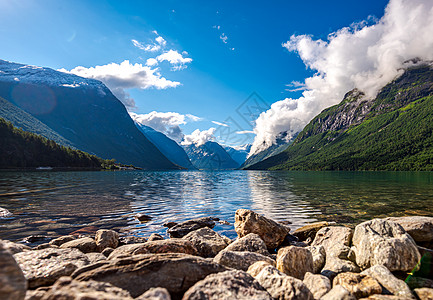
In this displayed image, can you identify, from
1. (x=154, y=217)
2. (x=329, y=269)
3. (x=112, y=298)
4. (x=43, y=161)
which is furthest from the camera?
(x=43, y=161)

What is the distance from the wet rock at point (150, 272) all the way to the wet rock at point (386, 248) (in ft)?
17.1

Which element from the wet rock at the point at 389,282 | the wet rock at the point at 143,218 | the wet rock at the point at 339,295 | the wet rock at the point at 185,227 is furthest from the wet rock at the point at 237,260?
the wet rock at the point at 143,218

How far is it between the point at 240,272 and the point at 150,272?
2.19m

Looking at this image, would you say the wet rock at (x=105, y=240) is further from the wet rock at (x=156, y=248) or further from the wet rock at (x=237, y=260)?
the wet rock at (x=237, y=260)

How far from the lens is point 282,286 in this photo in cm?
535

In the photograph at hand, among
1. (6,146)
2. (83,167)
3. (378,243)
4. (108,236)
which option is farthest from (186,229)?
(83,167)

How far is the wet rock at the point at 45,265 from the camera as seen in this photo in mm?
5719

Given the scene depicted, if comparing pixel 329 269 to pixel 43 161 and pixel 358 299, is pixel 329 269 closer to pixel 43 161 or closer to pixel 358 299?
pixel 358 299

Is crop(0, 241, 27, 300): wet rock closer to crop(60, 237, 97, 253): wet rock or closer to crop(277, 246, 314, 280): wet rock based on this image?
crop(277, 246, 314, 280): wet rock

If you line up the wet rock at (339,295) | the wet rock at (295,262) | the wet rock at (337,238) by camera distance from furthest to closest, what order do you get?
the wet rock at (337,238) < the wet rock at (295,262) < the wet rock at (339,295)

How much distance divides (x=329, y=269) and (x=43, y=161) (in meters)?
190

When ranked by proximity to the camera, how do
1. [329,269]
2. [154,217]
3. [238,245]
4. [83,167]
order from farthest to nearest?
[83,167] → [154,217] → [238,245] → [329,269]

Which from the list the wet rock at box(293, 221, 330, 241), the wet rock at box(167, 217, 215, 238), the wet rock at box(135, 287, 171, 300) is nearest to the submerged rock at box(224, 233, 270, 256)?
the wet rock at box(135, 287, 171, 300)

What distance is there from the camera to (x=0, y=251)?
3906mm
